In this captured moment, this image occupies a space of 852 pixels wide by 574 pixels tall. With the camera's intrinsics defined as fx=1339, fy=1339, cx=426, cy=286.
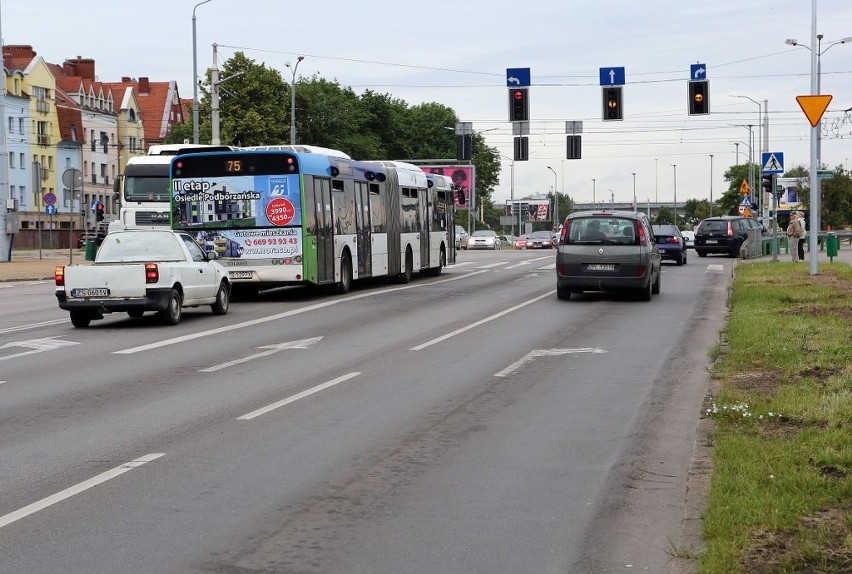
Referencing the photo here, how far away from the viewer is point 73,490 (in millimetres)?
7875

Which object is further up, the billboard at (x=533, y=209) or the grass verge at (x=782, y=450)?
the billboard at (x=533, y=209)

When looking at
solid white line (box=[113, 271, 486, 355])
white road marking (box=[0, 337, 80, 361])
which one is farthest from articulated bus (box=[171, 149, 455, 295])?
white road marking (box=[0, 337, 80, 361])

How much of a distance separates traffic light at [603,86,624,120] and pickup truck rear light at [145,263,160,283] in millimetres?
23278

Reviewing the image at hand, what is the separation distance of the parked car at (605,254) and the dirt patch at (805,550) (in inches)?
743

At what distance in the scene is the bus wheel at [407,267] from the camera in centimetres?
3414

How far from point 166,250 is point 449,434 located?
1183cm

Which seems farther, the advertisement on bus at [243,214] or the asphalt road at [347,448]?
the advertisement on bus at [243,214]

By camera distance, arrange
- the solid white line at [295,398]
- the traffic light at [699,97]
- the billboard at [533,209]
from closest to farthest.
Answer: the solid white line at [295,398] < the traffic light at [699,97] < the billboard at [533,209]

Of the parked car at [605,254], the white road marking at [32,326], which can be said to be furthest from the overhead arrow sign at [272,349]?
the parked car at [605,254]

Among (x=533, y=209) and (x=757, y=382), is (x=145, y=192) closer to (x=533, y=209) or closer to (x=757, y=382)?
(x=757, y=382)

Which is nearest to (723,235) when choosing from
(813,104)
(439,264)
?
(439,264)

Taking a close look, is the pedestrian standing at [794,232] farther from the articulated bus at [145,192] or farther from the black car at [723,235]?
the articulated bus at [145,192]

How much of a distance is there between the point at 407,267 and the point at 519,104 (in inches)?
336

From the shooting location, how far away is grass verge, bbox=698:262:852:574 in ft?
20.0
